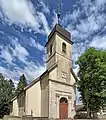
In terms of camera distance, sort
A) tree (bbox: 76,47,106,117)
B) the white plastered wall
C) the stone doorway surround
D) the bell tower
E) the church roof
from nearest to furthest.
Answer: the stone doorway surround → the white plastered wall → tree (bbox: 76,47,106,117) → the bell tower → the church roof

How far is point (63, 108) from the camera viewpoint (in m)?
31.2

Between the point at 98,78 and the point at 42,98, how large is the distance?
9290 mm

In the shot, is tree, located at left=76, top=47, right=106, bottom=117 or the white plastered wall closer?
the white plastered wall

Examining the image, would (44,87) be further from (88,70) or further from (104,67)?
(104,67)

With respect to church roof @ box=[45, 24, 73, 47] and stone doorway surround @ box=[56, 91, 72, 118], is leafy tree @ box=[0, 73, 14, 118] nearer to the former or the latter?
stone doorway surround @ box=[56, 91, 72, 118]

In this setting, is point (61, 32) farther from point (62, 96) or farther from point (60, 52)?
point (62, 96)

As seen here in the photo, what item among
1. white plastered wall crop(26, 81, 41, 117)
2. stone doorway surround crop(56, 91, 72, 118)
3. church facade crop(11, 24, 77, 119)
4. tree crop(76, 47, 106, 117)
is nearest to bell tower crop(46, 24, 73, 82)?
church facade crop(11, 24, 77, 119)

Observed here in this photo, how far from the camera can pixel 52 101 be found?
29.5m

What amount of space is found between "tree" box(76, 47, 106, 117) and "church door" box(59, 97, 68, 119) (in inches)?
143

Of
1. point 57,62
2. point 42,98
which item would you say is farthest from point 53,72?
point 42,98

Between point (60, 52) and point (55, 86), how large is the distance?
19.0 feet

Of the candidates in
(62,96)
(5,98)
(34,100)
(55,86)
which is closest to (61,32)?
(55,86)

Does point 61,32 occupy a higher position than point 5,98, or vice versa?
point 61,32

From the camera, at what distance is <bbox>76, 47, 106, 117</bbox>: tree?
104 feet
